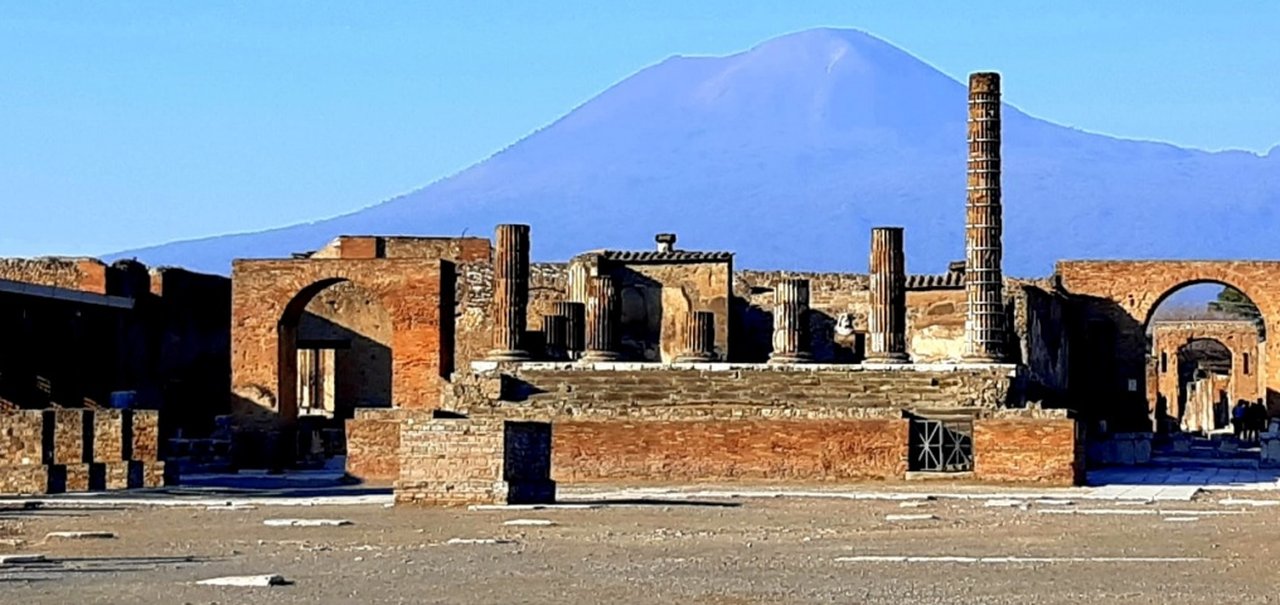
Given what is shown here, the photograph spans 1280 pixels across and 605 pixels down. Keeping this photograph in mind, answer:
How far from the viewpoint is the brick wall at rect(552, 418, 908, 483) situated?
3478cm

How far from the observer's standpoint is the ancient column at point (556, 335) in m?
45.3

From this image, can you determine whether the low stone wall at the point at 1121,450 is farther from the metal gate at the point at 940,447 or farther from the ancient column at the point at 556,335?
the ancient column at the point at 556,335

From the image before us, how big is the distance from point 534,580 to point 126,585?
8.87 ft

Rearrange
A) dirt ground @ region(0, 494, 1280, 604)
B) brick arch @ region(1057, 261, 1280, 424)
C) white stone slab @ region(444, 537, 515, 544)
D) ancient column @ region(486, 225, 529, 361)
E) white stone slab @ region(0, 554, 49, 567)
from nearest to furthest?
dirt ground @ region(0, 494, 1280, 604), white stone slab @ region(0, 554, 49, 567), white stone slab @ region(444, 537, 515, 544), ancient column @ region(486, 225, 529, 361), brick arch @ region(1057, 261, 1280, 424)

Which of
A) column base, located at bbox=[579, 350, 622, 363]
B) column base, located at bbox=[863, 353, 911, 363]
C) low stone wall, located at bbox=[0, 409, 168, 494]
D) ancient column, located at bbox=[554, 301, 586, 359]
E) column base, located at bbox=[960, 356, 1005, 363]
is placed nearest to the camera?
low stone wall, located at bbox=[0, 409, 168, 494]

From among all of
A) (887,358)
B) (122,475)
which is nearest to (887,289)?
(887,358)

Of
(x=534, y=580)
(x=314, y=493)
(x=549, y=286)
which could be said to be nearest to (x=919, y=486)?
(x=314, y=493)

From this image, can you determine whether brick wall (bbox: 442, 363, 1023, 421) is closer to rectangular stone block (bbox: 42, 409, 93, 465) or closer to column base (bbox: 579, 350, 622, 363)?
column base (bbox: 579, 350, 622, 363)

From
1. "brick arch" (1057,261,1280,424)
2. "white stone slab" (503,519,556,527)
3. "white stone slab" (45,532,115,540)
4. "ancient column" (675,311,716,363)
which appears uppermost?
"brick arch" (1057,261,1280,424)

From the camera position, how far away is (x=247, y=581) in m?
16.8

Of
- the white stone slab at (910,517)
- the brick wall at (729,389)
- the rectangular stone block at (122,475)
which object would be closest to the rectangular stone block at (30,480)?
the rectangular stone block at (122,475)

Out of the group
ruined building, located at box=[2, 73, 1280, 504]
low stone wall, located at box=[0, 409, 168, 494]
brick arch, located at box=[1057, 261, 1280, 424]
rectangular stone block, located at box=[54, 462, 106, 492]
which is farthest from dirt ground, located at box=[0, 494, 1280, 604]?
brick arch, located at box=[1057, 261, 1280, 424]

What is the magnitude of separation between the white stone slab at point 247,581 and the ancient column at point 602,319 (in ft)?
89.6

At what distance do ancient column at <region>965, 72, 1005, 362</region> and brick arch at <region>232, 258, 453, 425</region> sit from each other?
9.59 metres
